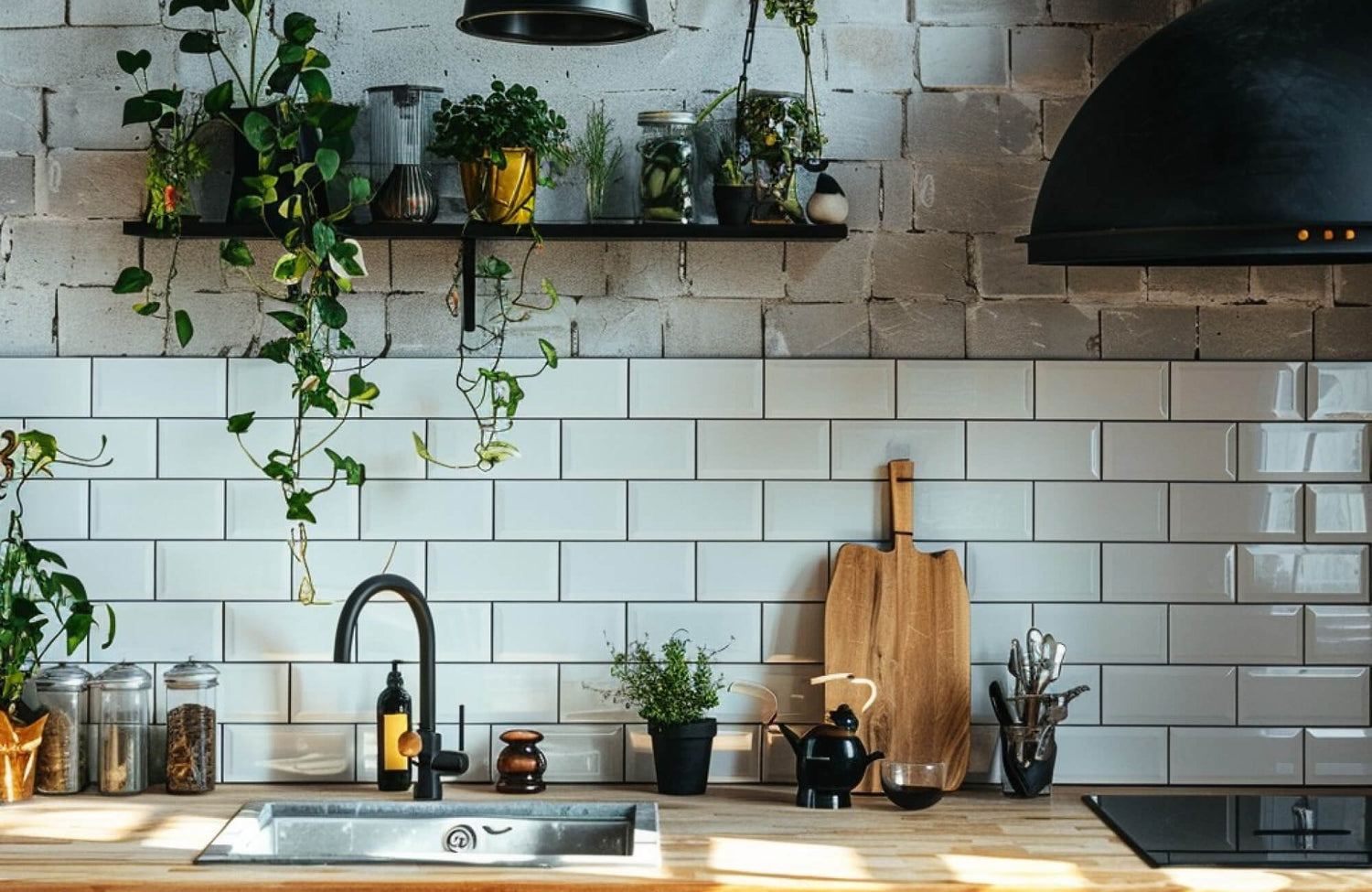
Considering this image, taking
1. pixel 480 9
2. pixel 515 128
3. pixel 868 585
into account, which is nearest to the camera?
pixel 480 9

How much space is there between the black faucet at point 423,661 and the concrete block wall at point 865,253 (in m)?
0.48

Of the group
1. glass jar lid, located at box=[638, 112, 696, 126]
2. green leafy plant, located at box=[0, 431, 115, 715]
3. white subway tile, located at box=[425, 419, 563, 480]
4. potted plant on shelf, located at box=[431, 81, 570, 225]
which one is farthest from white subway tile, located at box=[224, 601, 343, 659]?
glass jar lid, located at box=[638, 112, 696, 126]

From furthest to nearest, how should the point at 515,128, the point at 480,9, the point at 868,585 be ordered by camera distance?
the point at 868,585 → the point at 515,128 → the point at 480,9

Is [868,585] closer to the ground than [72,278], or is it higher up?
closer to the ground

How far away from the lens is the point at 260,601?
9.27 feet

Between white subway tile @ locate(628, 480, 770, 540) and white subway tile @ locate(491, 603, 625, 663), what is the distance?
0.17m

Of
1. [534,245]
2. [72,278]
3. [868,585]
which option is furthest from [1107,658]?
[72,278]

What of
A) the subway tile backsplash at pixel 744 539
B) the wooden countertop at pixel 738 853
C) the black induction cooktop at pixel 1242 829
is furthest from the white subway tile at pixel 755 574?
the black induction cooktop at pixel 1242 829

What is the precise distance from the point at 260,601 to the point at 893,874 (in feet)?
4.24

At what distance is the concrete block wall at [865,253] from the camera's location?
2838 millimetres

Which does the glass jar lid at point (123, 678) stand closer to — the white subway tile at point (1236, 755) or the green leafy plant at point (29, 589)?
the green leafy plant at point (29, 589)

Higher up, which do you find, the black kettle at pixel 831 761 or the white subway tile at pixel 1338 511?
the white subway tile at pixel 1338 511

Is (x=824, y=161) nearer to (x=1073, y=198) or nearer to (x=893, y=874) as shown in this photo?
(x=1073, y=198)

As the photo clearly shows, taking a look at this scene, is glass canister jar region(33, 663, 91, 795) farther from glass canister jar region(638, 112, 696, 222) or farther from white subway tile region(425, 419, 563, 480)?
glass canister jar region(638, 112, 696, 222)
